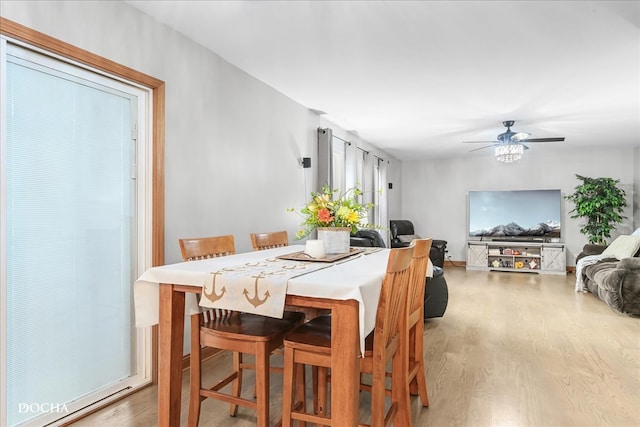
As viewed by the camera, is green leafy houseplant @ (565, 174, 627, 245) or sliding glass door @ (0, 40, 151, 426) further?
green leafy houseplant @ (565, 174, 627, 245)

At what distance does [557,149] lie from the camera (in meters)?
7.75

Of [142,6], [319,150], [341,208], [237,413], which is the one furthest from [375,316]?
[319,150]

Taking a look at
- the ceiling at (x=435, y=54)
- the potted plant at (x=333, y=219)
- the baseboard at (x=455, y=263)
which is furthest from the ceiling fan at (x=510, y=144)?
the potted plant at (x=333, y=219)

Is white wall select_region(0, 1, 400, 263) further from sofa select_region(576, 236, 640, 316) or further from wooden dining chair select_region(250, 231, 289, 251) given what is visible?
sofa select_region(576, 236, 640, 316)

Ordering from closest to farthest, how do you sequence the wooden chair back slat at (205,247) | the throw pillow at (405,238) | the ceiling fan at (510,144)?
the wooden chair back slat at (205,247) → the ceiling fan at (510,144) → the throw pillow at (405,238)

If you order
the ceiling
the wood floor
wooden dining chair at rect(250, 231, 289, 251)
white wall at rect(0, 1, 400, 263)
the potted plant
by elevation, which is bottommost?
the wood floor

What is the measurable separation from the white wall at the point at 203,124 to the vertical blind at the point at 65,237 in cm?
26

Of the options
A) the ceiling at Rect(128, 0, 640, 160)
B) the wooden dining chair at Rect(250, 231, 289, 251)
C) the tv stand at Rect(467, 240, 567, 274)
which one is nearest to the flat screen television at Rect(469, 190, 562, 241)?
the tv stand at Rect(467, 240, 567, 274)

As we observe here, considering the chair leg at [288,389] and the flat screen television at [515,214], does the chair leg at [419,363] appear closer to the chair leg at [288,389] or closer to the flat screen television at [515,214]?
the chair leg at [288,389]

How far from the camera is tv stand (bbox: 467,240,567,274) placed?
24.7 feet

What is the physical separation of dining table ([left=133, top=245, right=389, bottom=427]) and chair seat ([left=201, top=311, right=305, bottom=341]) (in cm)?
13

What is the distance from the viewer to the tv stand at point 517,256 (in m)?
7.52

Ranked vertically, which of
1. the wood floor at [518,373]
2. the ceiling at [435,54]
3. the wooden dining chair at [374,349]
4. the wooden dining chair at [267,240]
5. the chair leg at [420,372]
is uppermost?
the ceiling at [435,54]

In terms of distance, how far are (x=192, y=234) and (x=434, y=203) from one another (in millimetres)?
6899
